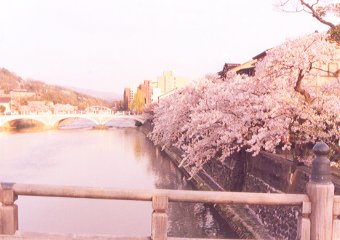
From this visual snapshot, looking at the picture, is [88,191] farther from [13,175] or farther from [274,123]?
[13,175]

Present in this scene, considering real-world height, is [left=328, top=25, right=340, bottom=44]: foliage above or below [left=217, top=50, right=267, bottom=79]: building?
below

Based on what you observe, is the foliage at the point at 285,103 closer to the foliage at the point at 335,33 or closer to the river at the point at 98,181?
the foliage at the point at 335,33

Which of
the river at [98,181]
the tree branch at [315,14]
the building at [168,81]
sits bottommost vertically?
the river at [98,181]

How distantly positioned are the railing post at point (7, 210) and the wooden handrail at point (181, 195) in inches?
2.7

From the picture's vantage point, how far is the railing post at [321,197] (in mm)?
4648

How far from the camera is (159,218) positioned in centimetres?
473

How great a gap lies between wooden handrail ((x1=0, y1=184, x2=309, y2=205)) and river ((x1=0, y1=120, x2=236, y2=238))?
10991 millimetres

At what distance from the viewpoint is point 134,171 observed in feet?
108

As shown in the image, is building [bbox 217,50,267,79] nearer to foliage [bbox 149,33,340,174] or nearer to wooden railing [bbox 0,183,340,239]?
foliage [bbox 149,33,340,174]

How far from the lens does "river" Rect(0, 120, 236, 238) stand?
57.9 feet

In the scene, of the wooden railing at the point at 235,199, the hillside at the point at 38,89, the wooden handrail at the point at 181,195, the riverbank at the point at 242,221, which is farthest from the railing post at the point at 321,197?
the hillside at the point at 38,89

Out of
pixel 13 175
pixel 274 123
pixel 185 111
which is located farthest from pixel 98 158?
pixel 274 123

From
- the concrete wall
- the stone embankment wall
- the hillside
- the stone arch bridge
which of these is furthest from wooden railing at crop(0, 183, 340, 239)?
the hillside

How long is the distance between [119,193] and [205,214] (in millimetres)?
14928
